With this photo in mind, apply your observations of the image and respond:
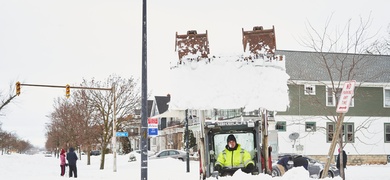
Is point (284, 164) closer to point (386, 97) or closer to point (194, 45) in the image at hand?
point (194, 45)

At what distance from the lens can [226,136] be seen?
13695mm

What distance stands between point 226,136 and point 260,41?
8.81ft

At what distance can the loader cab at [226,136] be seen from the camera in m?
13.1

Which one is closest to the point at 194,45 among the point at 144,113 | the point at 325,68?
the point at 144,113

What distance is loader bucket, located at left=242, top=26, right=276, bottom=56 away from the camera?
1236 centimetres

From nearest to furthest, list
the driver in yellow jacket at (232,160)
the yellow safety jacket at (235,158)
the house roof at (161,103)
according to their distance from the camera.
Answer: the driver in yellow jacket at (232,160), the yellow safety jacket at (235,158), the house roof at (161,103)

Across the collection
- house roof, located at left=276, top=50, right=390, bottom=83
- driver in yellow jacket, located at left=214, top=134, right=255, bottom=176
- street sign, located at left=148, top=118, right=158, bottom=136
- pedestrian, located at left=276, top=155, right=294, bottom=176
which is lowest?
pedestrian, located at left=276, top=155, right=294, bottom=176

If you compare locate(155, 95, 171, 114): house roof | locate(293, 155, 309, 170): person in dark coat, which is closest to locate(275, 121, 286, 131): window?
locate(293, 155, 309, 170): person in dark coat

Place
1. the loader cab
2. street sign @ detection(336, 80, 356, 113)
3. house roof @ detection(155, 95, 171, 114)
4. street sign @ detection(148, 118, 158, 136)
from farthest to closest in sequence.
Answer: house roof @ detection(155, 95, 171, 114) → street sign @ detection(148, 118, 158, 136) → the loader cab → street sign @ detection(336, 80, 356, 113)

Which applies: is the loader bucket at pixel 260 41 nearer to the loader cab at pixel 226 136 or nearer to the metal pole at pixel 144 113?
the loader cab at pixel 226 136

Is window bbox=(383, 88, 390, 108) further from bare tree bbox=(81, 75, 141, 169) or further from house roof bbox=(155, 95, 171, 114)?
house roof bbox=(155, 95, 171, 114)

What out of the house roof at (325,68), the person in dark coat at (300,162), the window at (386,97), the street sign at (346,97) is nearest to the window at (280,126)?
the house roof at (325,68)

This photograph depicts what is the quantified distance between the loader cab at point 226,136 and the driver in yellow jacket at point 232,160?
23 cm

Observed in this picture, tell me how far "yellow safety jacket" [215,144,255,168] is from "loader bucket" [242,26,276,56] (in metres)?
2.26
